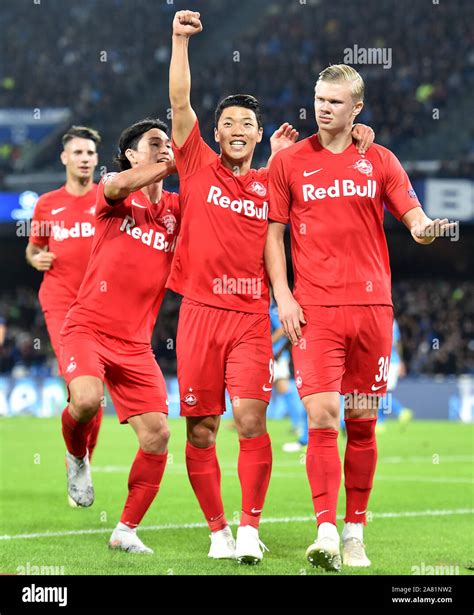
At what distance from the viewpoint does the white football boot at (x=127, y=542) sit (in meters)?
6.49

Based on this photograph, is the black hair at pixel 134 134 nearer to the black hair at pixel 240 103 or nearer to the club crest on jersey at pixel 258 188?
the black hair at pixel 240 103

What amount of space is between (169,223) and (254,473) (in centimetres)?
165

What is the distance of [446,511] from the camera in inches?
346

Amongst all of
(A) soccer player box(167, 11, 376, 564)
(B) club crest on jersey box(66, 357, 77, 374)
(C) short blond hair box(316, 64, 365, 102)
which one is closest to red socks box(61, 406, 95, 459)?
(B) club crest on jersey box(66, 357, 77, 374)

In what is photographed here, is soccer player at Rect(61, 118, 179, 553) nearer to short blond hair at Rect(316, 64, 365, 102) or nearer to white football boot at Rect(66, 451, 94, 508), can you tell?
white football boot at Rect(66, 451, 94, 508)

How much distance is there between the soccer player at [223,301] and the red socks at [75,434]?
4.46 feet

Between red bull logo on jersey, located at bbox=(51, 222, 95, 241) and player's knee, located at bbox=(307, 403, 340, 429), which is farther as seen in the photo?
red bull logo on jersey, located at bbox=(51, 222, 95, 241)

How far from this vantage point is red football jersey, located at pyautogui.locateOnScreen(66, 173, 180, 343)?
22.4 ft

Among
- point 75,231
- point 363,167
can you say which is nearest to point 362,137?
point 363,167

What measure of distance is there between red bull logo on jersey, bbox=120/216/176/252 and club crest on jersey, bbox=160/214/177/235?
0.05m

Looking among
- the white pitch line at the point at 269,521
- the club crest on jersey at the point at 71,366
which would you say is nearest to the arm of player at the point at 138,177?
the club crest on jersey at the point at 71,366
